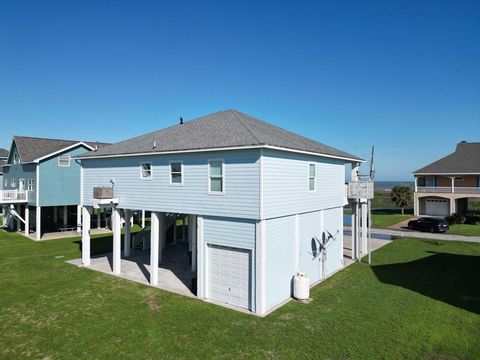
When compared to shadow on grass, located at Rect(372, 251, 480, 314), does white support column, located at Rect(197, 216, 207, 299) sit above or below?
above

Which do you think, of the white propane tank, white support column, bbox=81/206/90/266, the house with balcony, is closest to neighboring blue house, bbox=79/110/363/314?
the white propane tank

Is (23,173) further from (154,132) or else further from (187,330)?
(187,330)

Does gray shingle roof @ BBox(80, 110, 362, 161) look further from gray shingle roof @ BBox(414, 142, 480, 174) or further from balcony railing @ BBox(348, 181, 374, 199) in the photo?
gray shingle roof @ BBox(414, 142, 480, 174)

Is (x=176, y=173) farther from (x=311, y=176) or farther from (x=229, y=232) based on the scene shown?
(x=311, y=176)

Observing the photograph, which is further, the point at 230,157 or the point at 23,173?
the point at 23,173

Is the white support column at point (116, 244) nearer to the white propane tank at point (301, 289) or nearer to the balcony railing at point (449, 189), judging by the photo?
the white propane tank at point (301, 289)

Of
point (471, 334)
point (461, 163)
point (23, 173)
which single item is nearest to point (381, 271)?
point (471, 334)

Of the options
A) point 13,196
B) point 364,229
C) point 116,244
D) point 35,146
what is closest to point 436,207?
point 364,229

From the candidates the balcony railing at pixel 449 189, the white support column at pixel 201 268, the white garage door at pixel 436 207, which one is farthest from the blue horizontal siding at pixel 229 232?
the white garage door at pixel 436 207
